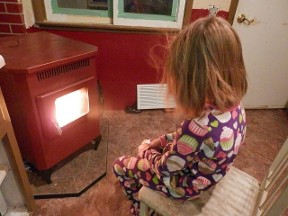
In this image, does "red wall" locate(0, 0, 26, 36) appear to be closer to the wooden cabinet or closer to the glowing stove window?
the glowing stove window

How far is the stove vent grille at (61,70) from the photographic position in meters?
1.04

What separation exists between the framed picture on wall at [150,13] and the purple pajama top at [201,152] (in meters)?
1.20

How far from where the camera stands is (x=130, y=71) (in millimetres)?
1934

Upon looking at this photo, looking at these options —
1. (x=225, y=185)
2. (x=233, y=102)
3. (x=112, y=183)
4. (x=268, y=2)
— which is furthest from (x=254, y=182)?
(x=268, y=2)

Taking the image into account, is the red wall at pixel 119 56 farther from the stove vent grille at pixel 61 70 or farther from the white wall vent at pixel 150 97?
the stove vent grille at pixel 61 70

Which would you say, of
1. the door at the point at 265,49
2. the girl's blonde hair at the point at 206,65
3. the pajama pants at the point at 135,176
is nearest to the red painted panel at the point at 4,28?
the pajama pants at the point at 135,176

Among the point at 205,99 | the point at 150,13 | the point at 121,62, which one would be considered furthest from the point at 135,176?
the point at 150,13

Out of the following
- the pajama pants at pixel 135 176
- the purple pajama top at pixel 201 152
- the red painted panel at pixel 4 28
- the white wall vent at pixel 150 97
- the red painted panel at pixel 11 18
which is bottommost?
the white wall vent at pixel 150 97

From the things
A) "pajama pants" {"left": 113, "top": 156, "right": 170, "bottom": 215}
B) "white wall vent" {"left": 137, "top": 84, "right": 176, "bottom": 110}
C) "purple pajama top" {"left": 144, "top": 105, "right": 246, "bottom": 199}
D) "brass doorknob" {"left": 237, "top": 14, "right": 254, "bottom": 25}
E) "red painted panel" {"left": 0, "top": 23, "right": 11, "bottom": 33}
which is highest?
"brass doorknob" {"left": 237, "top": 14, "right": 254, "bottom": 25}

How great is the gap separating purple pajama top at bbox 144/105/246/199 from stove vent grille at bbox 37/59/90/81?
0.63 metres

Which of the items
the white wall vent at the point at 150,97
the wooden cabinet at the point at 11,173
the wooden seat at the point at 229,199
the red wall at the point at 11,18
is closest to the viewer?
the wooden seat at the point at 229,199

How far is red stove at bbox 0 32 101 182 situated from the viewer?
1023 mm

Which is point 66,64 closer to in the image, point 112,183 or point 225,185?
point 112,183

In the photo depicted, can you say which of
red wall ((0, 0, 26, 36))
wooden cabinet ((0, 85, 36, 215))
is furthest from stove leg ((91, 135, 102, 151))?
red wall ((0, 0, 26, 36))
